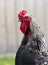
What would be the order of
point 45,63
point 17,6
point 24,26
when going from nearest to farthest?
point 45,63
point 24,26
point 17,6

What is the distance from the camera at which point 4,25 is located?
636 centimetres

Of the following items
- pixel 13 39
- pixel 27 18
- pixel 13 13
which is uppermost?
pixel 27 18


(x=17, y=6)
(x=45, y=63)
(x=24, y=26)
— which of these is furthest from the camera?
(x=17, y=6)

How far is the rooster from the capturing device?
2.63 m

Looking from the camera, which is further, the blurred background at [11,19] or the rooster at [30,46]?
the blurred background at [11,19]

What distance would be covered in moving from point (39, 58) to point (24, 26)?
0.32m

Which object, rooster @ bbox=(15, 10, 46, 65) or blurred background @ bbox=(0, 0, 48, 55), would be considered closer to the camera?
rooster @ bbox=(15, 10, 46, 65)

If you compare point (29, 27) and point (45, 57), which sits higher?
point (29, 27)

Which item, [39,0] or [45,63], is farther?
[39,0]

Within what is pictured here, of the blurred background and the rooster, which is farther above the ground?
the rooster

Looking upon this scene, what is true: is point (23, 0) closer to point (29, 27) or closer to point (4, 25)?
point (4, 25)

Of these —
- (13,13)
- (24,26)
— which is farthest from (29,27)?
(13,13)

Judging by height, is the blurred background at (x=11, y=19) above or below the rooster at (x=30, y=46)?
below

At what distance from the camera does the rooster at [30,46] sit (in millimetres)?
2627
